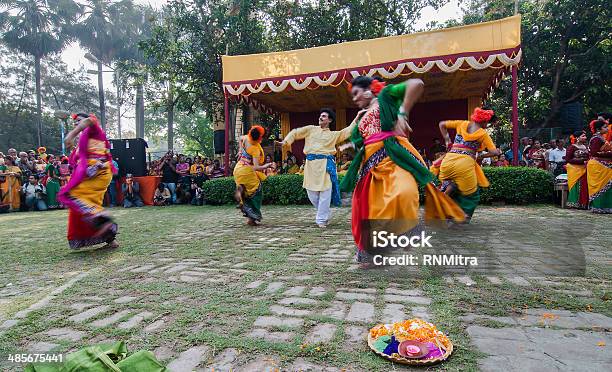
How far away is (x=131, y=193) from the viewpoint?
1176 cm

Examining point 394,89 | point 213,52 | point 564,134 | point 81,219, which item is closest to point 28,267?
point 81,219

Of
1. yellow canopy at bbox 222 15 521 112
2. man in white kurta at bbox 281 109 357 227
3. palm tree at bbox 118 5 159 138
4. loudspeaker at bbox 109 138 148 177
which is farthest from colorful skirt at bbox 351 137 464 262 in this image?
palm tree at bbox 118 5 159 138

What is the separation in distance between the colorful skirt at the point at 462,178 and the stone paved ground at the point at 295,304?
88 centimetres

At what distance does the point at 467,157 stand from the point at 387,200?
9.06ft

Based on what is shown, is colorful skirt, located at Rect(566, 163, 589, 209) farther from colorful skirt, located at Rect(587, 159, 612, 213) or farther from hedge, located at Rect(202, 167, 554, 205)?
hedge, located at Rect(202, 167, 554, 205)

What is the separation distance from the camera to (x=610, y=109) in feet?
49.1

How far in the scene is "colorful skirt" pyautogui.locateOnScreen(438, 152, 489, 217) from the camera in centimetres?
541

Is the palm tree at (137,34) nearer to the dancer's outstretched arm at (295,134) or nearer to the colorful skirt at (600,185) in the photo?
the dancer's outstretched arm at (295,134)

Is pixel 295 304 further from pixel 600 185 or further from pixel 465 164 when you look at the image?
pixel 600 185

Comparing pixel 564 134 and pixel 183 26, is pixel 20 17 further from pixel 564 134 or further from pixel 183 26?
pixel 564 134

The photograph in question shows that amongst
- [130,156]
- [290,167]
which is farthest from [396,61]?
[130,156]

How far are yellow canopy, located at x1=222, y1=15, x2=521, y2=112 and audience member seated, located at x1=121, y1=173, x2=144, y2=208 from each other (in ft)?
14.4

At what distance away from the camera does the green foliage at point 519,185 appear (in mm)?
8445

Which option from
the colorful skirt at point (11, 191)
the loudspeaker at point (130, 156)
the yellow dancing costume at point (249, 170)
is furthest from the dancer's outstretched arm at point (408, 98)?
the colorful skirt at point (11, 191)
